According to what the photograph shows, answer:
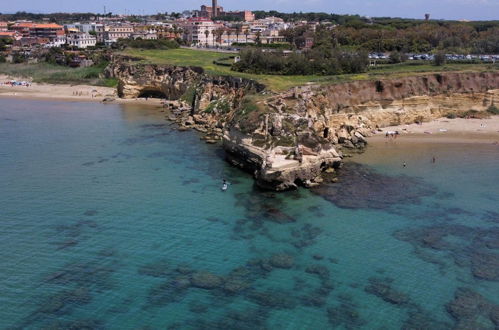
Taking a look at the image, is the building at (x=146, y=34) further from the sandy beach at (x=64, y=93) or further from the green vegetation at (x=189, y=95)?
the green vegetation at (x=189, y=95)

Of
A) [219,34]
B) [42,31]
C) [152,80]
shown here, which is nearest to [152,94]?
[152,80]

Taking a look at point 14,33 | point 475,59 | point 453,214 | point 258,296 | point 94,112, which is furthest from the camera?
point 14,33

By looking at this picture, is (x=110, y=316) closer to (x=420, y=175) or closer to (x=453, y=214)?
(x=453, y=214)

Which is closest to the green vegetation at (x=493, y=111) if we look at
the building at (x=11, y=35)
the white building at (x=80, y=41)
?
the white building at (x=80, y=41)

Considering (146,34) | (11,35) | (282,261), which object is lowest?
(282,261)

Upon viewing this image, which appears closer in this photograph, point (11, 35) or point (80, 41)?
point (80, 41)

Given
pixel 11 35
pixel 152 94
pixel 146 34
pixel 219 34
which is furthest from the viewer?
pixel 11 35

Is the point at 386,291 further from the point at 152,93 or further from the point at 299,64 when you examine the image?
the point at 152,93

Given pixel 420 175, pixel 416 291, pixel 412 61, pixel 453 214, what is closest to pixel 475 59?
pixel 412 61
